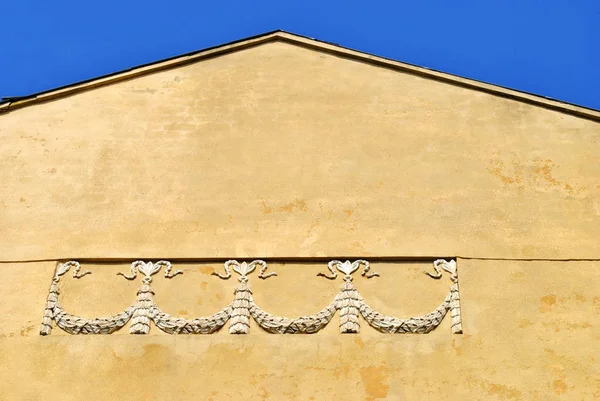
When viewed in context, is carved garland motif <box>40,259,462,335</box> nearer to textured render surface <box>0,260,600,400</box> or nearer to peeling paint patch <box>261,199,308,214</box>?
textured render surface <box>0,260,600,400</box>

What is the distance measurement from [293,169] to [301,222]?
0.61m

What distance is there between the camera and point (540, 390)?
815 centimetres

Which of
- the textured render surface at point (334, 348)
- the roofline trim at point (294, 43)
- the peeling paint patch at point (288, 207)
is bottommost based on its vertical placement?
the textured render surface at point (334, 348)

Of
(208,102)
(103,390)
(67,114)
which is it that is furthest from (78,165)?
(103,390)

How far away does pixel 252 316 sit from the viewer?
344 inches

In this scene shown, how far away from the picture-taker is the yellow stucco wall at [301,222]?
329 inches

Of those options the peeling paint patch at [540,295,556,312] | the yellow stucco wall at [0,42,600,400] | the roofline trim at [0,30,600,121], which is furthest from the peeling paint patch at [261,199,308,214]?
the peeling paint patch at [540,295,556,312]

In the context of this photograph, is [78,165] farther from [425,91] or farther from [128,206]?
[425,91]

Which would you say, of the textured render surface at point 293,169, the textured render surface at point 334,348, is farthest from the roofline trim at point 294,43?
the textured render surface at point 334,348

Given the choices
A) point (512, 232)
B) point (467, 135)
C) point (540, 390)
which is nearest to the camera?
point (540, 390)

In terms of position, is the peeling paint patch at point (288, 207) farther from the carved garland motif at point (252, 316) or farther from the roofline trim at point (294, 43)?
the roofline trim at point (294, 43)

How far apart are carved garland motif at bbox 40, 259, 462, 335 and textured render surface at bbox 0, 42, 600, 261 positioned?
0.20 meters

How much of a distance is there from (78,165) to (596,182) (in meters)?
4.66

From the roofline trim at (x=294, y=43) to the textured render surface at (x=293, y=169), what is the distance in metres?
0.07
